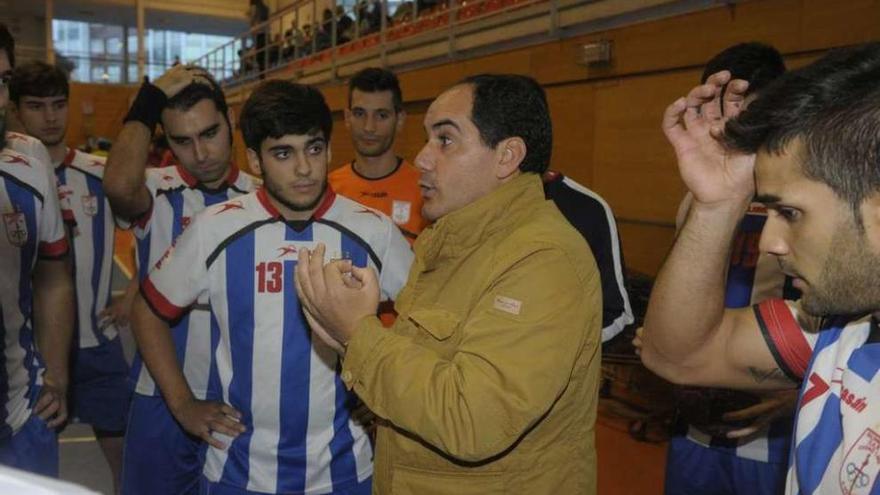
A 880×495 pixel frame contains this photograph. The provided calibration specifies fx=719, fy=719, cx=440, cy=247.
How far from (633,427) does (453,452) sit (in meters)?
4.04

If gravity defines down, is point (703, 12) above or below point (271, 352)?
above

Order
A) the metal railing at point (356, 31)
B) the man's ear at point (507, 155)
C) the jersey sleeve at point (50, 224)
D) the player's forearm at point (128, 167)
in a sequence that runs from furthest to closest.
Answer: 1. the metal railing at point (356, 31)
2. the player's forearm at point (128, 167)
3. the jersey sleeve at point (50, 224)
4. the man's ear at point (507, 155)

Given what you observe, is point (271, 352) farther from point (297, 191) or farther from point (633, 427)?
point (633, 427)

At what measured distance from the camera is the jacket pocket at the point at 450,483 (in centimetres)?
157

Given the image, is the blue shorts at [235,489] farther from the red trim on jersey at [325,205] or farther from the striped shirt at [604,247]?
the striped shirt at [604,247]

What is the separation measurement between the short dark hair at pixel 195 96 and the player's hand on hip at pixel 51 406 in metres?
1.23

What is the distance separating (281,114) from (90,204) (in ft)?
6.10

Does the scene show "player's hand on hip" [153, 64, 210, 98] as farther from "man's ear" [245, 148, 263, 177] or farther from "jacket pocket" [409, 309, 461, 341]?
"jacket pocket" [409, 309, 461, 341]

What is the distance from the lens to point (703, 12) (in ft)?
18.3

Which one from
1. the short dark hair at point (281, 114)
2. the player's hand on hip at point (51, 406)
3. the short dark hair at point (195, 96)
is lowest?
the player's hand on hip at point (51, 406)

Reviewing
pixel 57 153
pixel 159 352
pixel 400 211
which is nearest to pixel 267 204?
pixel 159 352

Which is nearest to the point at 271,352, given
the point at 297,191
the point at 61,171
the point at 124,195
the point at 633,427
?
the point at 297,191

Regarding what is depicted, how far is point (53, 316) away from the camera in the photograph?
2.57 metres

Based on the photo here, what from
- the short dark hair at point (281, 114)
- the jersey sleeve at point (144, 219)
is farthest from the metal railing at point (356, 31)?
the short dark hair at point (281, 114)
